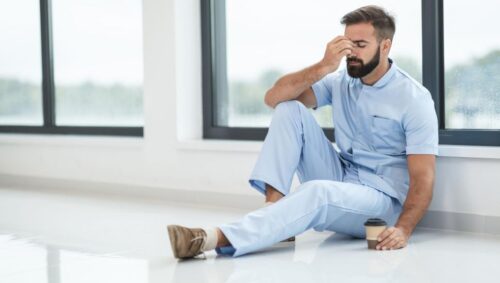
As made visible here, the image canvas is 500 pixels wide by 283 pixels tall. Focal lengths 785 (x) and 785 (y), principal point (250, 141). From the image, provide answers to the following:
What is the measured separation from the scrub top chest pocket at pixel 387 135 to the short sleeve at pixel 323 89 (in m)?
0.32

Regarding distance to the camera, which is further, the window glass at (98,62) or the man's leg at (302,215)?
the window glass at (98,62)

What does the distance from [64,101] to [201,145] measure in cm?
186

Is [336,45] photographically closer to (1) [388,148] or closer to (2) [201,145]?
(1) [388,148]

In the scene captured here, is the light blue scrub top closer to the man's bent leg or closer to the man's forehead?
the man's forehead

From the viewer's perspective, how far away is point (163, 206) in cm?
468

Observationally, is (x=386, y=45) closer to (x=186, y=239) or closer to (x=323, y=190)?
(x=323, y=190)

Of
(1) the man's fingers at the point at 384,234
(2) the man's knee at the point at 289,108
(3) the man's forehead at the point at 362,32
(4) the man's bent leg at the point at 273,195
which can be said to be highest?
(3) the man's forehead at the point at 362,32

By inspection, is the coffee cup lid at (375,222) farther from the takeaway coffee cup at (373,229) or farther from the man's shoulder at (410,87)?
the man's shoulder at (410,87)

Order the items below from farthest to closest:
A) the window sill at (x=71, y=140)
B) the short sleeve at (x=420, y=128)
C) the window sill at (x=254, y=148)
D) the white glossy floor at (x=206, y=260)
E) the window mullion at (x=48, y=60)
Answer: the window mullion at (x=48, y=60) < the window sill at (x=71, y=140) < the window sill at (x=254, y=148) < the short sleeve at (x=420, y=128) < the white glossy floor at (x=206, y=260)

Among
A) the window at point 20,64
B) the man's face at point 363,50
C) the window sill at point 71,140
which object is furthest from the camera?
the window at point 20,64

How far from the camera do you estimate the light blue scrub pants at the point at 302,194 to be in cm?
295

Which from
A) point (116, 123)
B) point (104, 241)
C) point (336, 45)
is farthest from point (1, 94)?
point (336, 45)

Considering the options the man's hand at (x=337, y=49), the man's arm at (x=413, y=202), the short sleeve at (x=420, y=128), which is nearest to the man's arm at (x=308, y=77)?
the man's hand at (x=337, y=49)

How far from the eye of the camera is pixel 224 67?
4.95m
